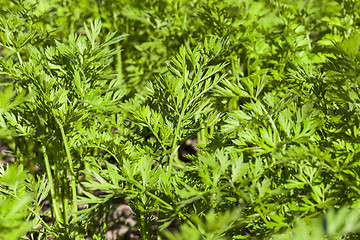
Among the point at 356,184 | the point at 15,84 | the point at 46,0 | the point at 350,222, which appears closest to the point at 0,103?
the point at 15,84

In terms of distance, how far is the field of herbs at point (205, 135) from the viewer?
0.76 metres

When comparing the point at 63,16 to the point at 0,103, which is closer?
the point at 0,103

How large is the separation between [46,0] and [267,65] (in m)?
1.52

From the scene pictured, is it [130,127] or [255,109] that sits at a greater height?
[255,109]

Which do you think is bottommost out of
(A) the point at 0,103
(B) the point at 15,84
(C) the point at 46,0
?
(B) the point at 15,84

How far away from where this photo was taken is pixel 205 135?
3.34 ft

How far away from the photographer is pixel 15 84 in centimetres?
123

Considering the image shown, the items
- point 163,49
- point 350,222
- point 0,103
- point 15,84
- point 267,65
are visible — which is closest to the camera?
point 350,222

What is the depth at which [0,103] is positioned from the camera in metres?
0.69

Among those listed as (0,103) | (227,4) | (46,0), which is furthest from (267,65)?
(46,0)

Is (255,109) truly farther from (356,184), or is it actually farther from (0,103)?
(0,103)

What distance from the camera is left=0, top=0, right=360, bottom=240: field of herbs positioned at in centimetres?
76

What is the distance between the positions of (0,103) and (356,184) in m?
0.87

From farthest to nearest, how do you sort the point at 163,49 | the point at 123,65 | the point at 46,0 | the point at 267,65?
the point at 123,65, the point at 46,0, the point at 163,49, the point at 267,65
